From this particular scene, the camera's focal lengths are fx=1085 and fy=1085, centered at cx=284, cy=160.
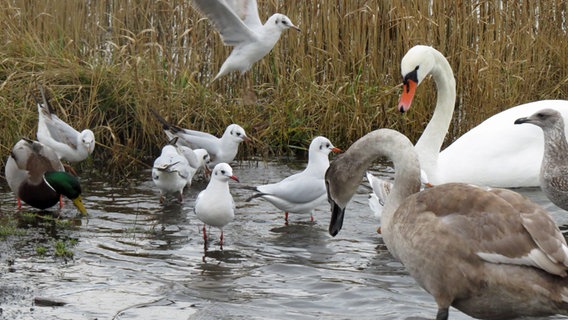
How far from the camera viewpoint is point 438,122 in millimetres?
8344

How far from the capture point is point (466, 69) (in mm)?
9938

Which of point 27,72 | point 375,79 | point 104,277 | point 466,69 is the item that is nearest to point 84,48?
point 27,72

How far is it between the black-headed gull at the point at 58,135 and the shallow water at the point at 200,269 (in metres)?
Result: 0.48

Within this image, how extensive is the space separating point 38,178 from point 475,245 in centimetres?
391

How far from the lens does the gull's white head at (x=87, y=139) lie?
8484 millimetres

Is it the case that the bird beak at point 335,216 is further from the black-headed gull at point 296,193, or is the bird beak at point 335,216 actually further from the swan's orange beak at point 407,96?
the swan's orange beak at point 407,96

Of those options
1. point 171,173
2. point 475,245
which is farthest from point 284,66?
point 475,245

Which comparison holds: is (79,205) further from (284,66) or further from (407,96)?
(284,66)

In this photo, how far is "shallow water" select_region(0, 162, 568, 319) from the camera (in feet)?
18.8

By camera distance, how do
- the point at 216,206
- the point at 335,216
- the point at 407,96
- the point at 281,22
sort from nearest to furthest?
the point at 335,216, the point at 216,206, the point at 407,96, the point at 281,22

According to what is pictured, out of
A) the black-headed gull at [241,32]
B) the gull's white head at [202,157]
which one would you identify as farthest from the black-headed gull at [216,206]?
the black-headed gull at [241,32]

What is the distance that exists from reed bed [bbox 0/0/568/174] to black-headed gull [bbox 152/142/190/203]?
3.21ft

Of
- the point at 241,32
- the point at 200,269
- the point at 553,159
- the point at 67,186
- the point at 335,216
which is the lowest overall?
the point at 200,269

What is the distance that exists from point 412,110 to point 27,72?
3.45m
